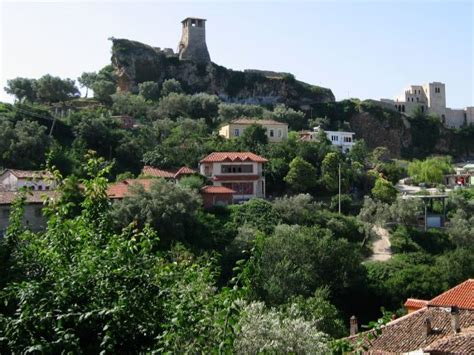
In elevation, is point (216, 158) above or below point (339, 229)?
above

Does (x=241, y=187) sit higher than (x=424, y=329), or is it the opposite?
(x=241, y=187)

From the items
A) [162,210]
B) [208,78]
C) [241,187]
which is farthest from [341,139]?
[162,210]

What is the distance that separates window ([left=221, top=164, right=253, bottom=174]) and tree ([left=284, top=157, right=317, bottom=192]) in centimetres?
326

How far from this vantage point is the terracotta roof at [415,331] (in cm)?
1861

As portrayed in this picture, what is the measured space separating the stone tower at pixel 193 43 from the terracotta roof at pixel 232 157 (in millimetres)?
41513

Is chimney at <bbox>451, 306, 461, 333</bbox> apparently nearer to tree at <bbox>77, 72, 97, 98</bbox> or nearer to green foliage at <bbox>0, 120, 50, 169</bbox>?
green foliage at <bbox>0, 120, 50, 169</bbox>

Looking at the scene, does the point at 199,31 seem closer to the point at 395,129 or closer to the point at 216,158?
the point at 395,129

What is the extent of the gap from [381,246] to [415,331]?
A: 24.5 metres

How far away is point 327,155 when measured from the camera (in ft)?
174

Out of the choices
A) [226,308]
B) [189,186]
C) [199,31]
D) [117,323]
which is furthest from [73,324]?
[199,31]

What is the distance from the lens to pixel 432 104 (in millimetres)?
99812

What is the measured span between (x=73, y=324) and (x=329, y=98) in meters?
87.7

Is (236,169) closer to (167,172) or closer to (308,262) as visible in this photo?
(167,172)

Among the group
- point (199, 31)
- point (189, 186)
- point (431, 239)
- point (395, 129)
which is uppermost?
point (199, 31)
